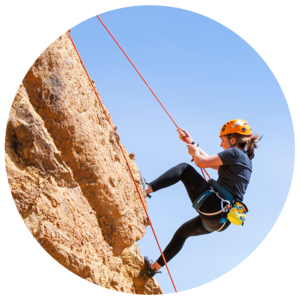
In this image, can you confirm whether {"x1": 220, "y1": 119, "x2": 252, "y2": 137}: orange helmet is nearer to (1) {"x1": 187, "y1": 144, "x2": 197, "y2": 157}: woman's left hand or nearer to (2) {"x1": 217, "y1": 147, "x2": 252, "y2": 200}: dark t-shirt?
(2) {"x1": 217, "y1": 147, "x2": 252, "y2": 200}: dark t-shirt

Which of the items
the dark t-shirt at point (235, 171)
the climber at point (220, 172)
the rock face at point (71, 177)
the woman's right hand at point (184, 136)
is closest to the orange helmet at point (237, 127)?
the climber at point (220, 172)

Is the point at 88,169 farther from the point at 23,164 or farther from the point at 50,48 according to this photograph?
the point at 50,48

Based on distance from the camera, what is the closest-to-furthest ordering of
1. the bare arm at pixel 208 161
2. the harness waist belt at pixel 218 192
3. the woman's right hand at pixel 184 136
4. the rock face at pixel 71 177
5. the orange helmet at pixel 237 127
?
the rock face at pixel 71 177
the bare arm at pixel 208 161
the harness waist belt at pixel 218 192
the orange helmet at pixel 237 127
the woman's right hand at pixel 184 136

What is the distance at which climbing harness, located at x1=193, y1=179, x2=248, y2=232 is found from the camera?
3882 millimetres

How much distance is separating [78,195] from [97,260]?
32.5 inches

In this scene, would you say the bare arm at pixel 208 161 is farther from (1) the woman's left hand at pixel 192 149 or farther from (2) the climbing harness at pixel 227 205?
(2) the climbing harness at pixel 227 205

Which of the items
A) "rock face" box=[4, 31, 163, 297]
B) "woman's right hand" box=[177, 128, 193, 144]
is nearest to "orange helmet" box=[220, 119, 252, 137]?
"woman's right hand" box=[177, 128, 193, 144]

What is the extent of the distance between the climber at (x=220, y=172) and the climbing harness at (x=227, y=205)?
25 mm

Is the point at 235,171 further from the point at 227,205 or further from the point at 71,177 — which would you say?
the point at 71,177

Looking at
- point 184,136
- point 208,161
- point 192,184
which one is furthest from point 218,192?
point 184,136

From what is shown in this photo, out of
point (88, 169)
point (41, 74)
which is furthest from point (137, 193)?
point (41, 74)

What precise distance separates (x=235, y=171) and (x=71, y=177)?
2016 mm

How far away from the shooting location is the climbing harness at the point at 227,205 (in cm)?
388

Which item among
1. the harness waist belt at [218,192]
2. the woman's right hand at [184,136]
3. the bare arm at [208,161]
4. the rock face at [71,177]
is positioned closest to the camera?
the rock face at [71,177]
